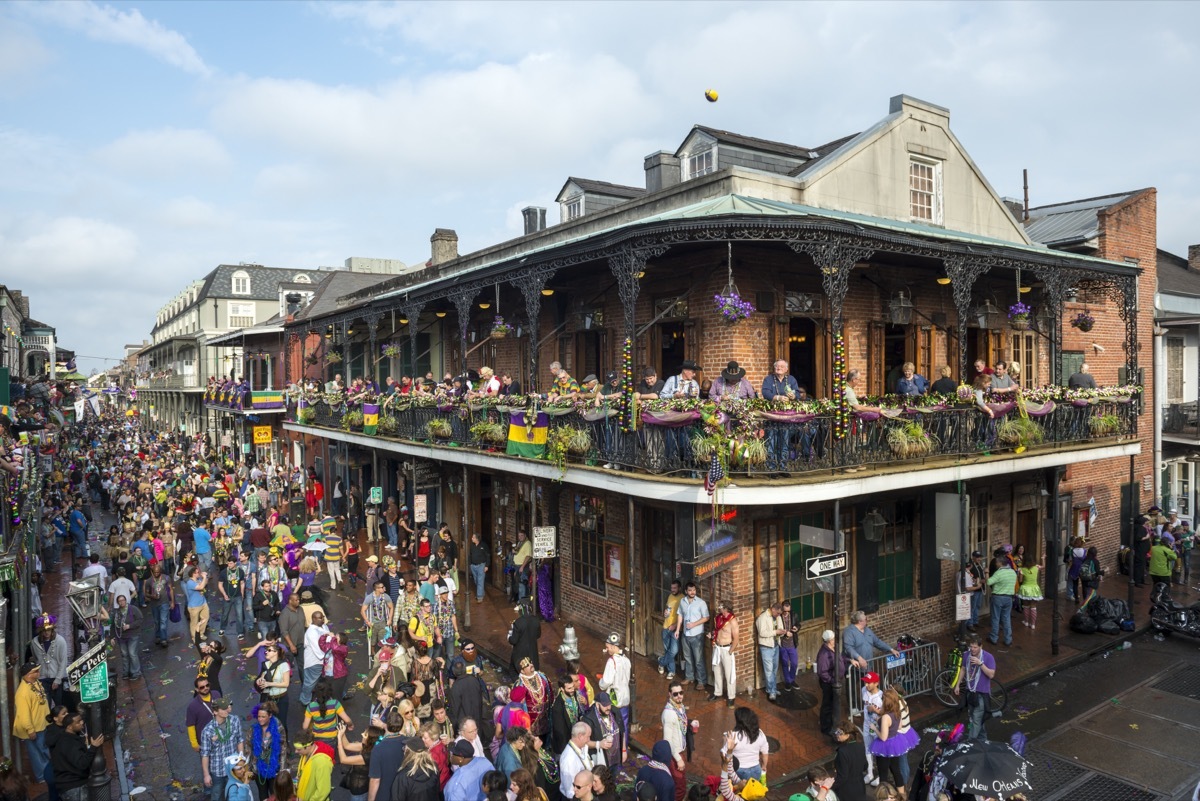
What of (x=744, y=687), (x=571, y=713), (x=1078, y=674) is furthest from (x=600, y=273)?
(x=1078, y=674)

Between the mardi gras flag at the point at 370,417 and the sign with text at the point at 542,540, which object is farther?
the mardi gras flag at the point at 370,417

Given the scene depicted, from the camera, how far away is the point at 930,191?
16.1 m

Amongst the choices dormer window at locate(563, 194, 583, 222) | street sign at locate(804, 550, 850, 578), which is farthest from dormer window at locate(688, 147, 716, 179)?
street sign at locate(804, 550, 850, 578)

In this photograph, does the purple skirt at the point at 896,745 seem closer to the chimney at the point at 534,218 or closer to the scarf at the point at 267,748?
the scarf at the point at 267,748

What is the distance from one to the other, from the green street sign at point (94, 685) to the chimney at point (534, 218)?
55.8 feet

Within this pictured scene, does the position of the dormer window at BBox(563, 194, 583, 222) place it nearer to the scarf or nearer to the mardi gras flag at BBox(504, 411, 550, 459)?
the mardi gras flag at BBox(504, 411, 550, 459)

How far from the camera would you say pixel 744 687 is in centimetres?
1146

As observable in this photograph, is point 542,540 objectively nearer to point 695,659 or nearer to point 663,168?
point 695,659

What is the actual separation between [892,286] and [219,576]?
15926mm

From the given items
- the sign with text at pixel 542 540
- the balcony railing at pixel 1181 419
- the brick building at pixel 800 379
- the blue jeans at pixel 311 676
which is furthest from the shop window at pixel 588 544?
the balcony railing at pixel 1181 419

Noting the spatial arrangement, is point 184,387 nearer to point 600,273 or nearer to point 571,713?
point 600,273

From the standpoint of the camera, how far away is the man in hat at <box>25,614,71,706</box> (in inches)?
Answer: 395

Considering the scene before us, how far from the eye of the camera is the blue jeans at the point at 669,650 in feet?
38.2

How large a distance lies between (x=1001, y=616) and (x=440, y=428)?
36.9 feet
